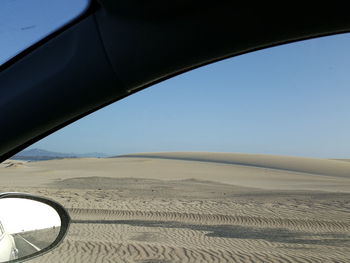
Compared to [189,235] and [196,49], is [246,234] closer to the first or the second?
[189,235]

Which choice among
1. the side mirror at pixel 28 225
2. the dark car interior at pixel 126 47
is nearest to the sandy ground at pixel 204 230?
the side mirror at pixel 28 225

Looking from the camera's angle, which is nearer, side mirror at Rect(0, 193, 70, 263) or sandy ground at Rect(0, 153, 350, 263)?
side mirror at Rect(0, 193, 70, 263)

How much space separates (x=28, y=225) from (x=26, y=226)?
0.01 meters

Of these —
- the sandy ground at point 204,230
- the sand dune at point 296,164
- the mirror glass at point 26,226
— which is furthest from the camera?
the sand dune at point 296,164

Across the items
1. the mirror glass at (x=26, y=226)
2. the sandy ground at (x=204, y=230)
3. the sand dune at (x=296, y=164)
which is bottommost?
the mirror glass at (x=26, y=226)

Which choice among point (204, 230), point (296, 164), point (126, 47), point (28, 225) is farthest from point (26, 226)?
point (296, 164)

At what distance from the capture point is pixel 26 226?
1.71m

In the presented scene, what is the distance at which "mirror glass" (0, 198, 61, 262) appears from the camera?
1727 millimetres

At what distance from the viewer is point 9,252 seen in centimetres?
196

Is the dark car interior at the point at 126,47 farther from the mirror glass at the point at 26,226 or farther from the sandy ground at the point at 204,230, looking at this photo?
the sandy ground at the point at 204,230

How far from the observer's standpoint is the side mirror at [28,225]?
5.70 feet

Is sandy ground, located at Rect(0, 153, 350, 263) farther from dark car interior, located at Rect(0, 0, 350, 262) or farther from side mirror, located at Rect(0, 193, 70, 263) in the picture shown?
dark car interior, located at Rect(0, 0, 350, 262)

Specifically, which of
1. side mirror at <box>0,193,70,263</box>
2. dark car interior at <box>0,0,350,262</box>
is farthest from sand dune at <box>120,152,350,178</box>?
side mirror at <box>0,193,70,263</box>

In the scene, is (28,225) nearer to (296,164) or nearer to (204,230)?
(204,230)
